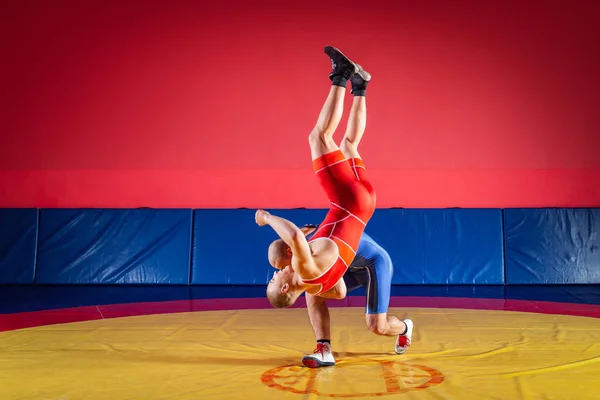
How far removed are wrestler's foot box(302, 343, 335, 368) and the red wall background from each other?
5.00 meters

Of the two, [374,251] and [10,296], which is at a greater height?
[374,251]

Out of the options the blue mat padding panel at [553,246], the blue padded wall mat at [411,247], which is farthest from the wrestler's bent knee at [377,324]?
the blue mat padding panel at [553,246]

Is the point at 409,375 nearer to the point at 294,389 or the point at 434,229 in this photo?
the point at 294,389

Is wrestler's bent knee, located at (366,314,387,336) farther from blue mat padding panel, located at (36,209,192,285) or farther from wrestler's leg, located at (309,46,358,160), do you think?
blue mat padding panel, located at (36,209,192,285)

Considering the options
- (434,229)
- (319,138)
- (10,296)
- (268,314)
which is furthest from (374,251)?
(10,296)

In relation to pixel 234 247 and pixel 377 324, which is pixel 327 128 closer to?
pixel 377 324

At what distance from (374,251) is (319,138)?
81 centimetres

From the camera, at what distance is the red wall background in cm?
855

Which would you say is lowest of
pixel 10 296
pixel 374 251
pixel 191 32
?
pixel 10 296

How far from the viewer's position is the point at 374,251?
3934 millimetres

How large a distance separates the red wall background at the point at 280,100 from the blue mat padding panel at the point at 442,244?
1.86ft

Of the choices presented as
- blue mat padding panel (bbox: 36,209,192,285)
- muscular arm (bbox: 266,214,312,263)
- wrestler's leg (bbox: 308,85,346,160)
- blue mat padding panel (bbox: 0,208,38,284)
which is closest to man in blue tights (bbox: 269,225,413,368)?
wrestler's leg (bbox: 308,85,346,160)

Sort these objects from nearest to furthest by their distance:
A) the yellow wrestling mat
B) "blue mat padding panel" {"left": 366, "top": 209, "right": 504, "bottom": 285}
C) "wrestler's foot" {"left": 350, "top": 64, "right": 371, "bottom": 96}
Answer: the yellow wrestling mat < "wrestler's foot" {"left": 350, "top": 64, "right": 371, "bottom": 96} < "blue mat padding panel" {"left": 366, "top": 209, "right": 504, "bottom": 285}

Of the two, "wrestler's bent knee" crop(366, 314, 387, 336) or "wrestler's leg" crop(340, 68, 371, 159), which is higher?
"wrestler's leg" crop(340, 68, 371, 159)
